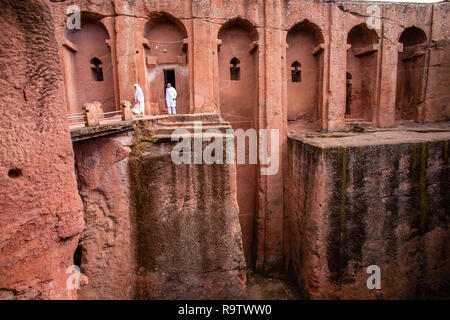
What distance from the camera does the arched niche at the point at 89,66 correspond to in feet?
23.3

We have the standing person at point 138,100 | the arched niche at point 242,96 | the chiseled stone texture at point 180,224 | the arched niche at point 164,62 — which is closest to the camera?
the chiseled stone texture at point 180,224

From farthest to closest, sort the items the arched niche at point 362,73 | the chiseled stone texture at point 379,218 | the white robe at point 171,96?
1. the arched niche at point 362,73
2. the white robe at point 171,96
3. the chiseled stone texture at point 379,218

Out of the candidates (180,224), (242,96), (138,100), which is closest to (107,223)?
(180,224)

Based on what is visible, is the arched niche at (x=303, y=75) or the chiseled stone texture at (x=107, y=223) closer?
the chiseled stone texture at (x=107, y=223)

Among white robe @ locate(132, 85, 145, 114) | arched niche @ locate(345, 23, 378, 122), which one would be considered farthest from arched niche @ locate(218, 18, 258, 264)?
arched niche @ locate(345, 23, 378, 122)

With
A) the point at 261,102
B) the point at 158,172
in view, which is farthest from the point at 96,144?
the point at 261,102

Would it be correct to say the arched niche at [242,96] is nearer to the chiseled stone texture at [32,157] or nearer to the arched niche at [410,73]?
the arched niche at [410,73]

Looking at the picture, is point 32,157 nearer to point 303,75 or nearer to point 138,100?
point 138,100

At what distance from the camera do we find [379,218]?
221 inches

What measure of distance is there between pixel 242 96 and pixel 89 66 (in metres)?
4.64

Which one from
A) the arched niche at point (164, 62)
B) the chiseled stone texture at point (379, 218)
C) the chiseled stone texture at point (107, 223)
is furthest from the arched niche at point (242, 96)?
the chiseled stone texture at point (107, 223)

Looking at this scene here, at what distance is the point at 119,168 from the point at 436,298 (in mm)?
7843

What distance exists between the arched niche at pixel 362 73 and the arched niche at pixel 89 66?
775 centimetres

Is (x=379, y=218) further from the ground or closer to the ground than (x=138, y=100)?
closer to the ground
